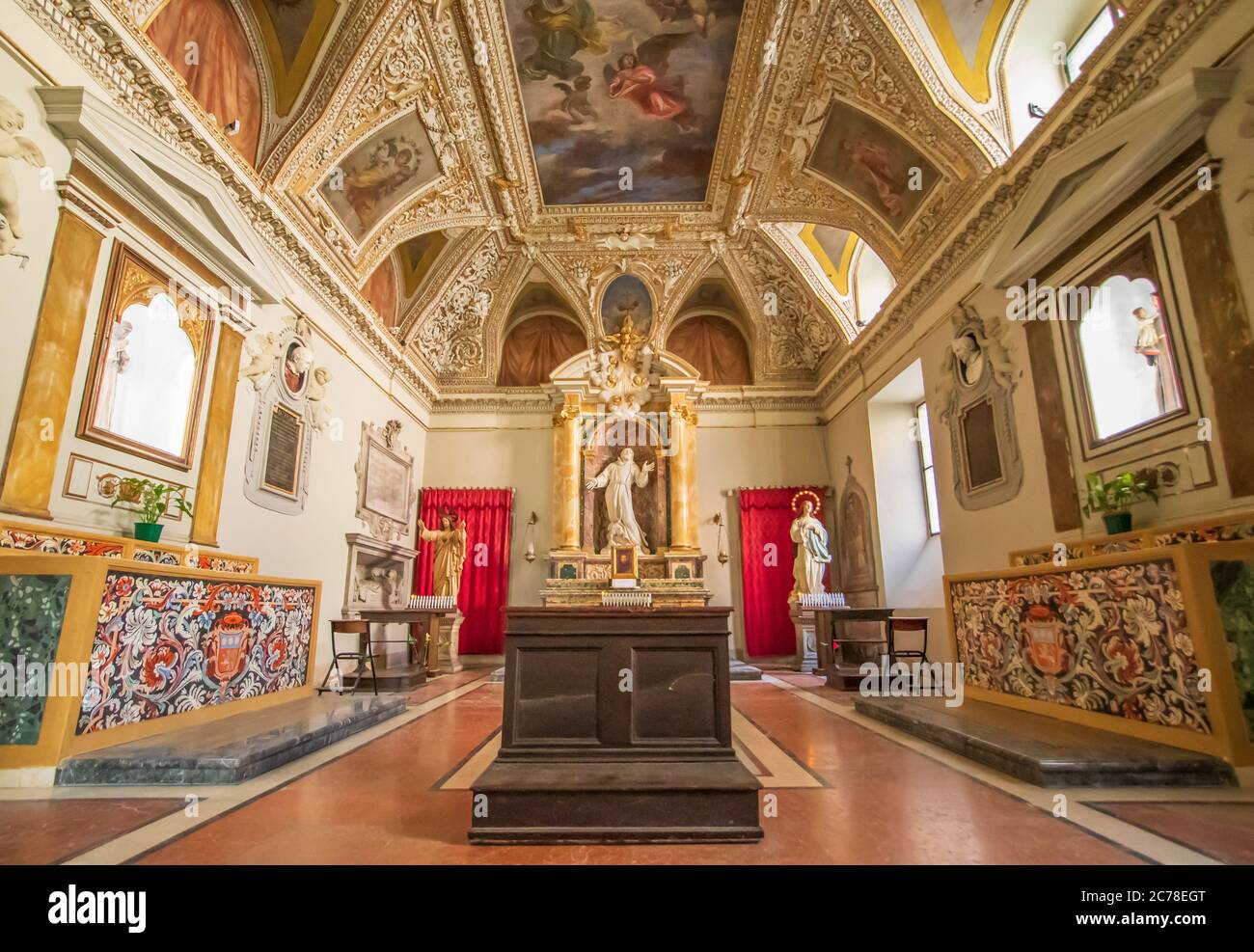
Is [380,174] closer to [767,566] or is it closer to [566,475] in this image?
[566,475]

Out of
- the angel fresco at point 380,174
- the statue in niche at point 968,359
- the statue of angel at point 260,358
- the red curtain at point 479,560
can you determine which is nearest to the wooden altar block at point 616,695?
the statue of angel at point 260,358

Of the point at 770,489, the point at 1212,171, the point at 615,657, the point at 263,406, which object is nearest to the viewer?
the point at 615,657

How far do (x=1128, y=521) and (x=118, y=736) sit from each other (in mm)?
8053

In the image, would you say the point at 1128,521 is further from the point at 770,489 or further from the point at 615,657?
the point at 770,489

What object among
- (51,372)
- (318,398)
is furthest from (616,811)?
(318,398)

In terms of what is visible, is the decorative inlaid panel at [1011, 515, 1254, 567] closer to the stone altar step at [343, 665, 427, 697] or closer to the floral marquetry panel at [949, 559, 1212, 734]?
the floral marquetry panel at [949, 559, 1212, 734]

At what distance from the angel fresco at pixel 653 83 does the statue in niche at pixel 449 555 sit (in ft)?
26.6

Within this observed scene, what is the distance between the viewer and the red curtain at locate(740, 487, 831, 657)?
12.1m

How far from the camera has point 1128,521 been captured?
5.09 meters

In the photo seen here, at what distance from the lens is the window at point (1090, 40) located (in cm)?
583

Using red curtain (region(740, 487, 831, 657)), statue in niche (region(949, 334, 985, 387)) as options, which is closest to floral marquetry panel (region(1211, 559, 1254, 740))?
statue in niche (region(949, 334, 985, 387))

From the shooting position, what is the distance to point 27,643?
3539 mm

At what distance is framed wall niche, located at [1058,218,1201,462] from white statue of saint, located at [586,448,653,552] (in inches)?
306
